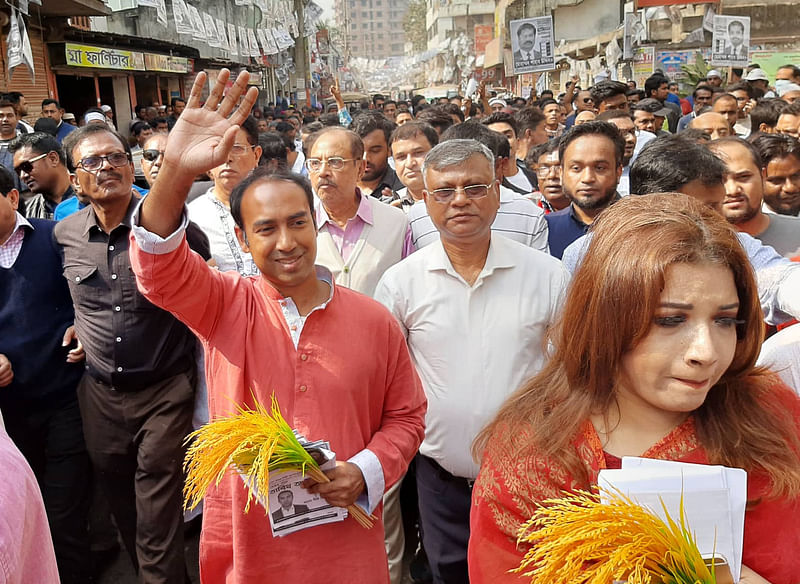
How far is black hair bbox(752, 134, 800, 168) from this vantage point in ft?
13.4

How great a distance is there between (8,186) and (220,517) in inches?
90.3

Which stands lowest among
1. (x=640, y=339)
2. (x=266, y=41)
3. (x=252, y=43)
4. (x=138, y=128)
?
(x=640, y=339)

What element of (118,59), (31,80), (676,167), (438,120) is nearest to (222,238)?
(676,167)

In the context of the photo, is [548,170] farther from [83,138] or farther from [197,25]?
[197,25]

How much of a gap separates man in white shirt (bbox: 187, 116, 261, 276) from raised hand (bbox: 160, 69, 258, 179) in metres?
1.25

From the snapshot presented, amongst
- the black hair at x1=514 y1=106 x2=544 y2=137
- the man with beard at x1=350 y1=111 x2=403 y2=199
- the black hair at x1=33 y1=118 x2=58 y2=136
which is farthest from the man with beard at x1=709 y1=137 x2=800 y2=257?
the black hair at x1=33 y1=118 x2=58 y2=136

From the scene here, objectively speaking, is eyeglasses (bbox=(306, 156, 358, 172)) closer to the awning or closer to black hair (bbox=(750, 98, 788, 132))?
black hair (bbox=(750, 98, 788, 132))

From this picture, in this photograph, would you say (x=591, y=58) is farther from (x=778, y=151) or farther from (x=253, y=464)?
(x=253, y=464)

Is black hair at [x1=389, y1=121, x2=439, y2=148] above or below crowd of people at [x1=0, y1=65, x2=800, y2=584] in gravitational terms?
above

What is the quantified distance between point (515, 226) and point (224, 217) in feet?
4.83

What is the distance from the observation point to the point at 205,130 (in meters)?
2.03

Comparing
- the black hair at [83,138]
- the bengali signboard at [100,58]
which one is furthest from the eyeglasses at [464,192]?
the bengali signboard at [100,58]

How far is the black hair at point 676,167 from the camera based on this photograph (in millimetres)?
3047

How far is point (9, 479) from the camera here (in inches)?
48.4
